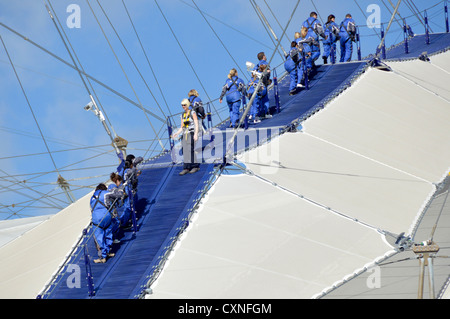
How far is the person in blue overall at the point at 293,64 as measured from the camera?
88.6 ft

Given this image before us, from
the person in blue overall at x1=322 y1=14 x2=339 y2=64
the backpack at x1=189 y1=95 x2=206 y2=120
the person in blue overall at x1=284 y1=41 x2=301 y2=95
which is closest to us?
the backpack at x1=189 y1=95 x2=206 y2=120

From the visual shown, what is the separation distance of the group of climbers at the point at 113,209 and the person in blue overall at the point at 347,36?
13.8 m

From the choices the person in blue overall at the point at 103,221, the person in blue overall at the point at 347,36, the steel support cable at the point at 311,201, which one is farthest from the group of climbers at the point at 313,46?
the person in blue overall at the point at 103,221

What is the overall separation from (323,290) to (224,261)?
1895 millimetres

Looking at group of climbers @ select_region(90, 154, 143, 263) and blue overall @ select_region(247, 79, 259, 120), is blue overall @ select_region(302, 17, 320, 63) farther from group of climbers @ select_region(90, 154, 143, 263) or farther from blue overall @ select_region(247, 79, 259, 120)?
group of climbers @ select_region(90, 154, 143, 263)

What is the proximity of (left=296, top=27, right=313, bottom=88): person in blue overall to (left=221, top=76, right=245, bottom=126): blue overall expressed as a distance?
3.41 metres

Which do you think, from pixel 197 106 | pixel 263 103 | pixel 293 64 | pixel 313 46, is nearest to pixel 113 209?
pixel 197 106

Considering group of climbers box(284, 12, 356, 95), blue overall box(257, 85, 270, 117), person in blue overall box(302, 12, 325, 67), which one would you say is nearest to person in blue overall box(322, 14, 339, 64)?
group of climbers box(284, 12, 356, 95)

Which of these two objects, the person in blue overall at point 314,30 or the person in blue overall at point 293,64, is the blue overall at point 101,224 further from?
the person in blue overall at point 314,30

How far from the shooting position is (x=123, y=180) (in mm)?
19422

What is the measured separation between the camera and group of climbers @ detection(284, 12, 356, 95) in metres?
27.3

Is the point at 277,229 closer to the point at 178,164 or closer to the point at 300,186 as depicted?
the point at 300,186

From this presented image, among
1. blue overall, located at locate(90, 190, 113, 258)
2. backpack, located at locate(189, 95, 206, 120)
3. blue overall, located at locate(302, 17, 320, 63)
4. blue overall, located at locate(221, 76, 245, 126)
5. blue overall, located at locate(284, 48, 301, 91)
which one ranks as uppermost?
blue overall, located at locate(302, 17, 320, 63)
